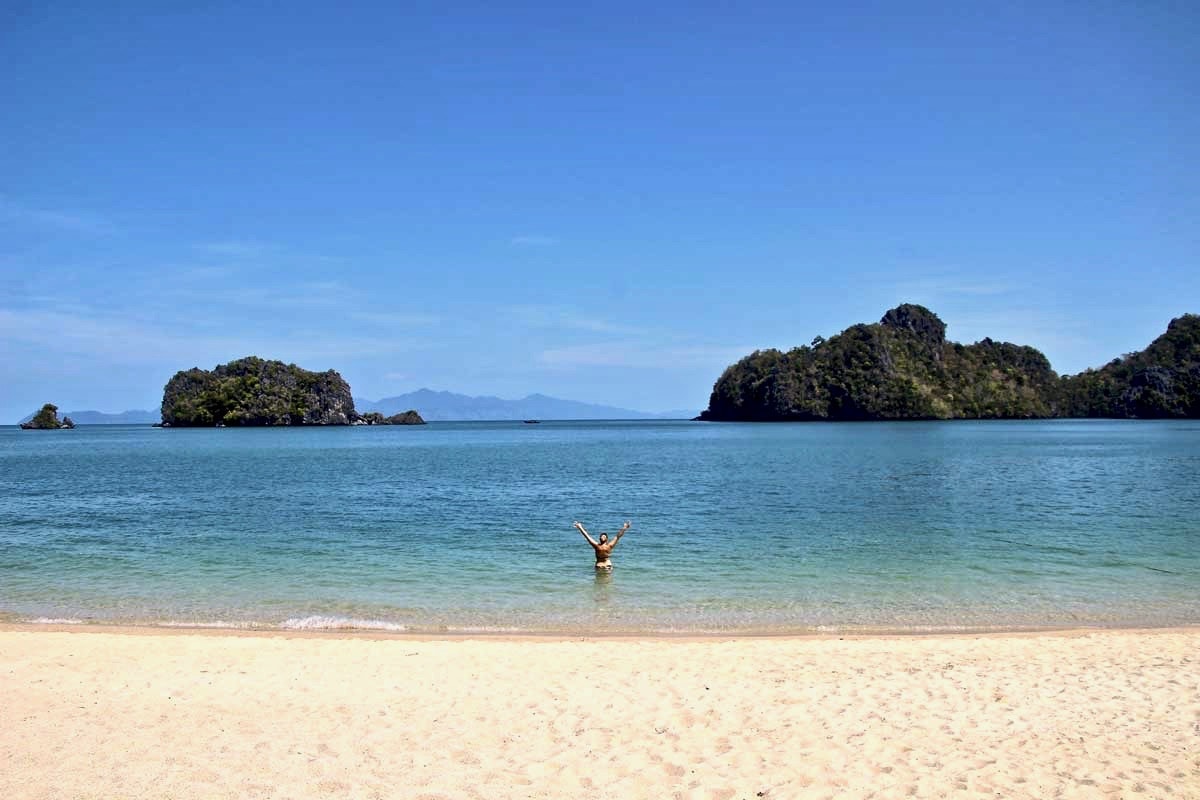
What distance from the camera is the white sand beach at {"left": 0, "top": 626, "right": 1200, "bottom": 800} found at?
7625mm

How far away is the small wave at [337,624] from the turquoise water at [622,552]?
0.24ft

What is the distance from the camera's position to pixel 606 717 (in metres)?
9.45

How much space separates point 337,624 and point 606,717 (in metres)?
7.79

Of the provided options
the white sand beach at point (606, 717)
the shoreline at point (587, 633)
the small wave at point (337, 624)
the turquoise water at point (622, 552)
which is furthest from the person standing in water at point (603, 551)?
the white sand beach at point (606, 717)

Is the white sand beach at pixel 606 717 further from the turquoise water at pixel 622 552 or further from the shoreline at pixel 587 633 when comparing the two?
the turquoise water at pixel 622 552

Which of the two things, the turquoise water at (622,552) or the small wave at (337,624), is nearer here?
the small wave at (337,624)

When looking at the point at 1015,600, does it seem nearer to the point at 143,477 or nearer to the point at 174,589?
the point at 174,589

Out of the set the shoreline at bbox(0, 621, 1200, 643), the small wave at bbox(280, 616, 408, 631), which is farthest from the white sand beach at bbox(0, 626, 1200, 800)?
the small wave at bbox(280, 616, 408, 631)

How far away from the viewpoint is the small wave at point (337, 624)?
15.1m

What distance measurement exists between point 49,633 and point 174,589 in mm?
4343

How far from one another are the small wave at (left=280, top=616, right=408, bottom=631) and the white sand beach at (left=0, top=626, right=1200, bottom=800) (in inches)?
63.3

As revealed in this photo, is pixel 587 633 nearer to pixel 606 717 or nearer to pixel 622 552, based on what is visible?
pixel 606 717

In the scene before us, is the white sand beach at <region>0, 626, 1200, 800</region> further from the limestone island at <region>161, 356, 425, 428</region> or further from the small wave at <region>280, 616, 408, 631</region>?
the limestone island at <region>161, 356, 425, 428</region>

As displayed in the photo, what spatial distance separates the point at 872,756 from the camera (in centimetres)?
812
